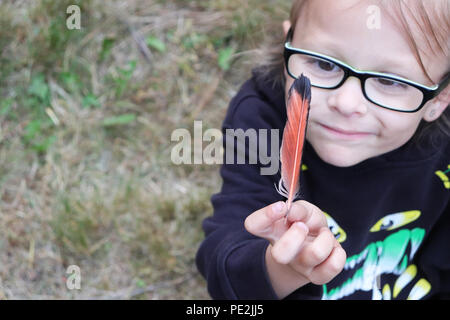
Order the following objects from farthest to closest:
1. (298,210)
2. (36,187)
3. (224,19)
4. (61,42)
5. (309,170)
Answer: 1. (224,19)
2. (61,42)
3. (36,187)
4. (309,170)
5. (298,210)

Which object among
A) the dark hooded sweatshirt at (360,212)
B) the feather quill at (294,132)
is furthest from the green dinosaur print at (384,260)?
the feather quill at (294,132)

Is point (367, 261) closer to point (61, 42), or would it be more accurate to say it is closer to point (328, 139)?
point (328, 139)

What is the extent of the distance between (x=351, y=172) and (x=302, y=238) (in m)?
0.63

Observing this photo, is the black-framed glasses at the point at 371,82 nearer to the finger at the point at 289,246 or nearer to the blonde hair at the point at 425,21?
the blonde hair at the point at 425,21

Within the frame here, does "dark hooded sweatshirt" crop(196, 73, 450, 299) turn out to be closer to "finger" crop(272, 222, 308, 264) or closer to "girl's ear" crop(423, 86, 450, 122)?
"girl's ear" crop(423, 86, 450, 122)

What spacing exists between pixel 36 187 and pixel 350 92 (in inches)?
56.2

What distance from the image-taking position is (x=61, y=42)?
2385mm

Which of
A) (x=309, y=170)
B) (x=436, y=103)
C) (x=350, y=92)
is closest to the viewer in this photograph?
(x=350, y=92)

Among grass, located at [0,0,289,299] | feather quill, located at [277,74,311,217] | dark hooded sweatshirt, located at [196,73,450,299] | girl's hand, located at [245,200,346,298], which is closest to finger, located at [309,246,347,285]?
girl's hand, located at [245,200,346,298]

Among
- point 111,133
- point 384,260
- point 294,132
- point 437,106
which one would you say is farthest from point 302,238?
point 111,133

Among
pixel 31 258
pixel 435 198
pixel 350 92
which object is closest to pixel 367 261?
pixel 435 198

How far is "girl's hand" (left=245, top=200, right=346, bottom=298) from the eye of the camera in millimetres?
1032

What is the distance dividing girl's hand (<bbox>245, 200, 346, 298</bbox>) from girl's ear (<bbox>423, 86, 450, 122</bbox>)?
59 cm

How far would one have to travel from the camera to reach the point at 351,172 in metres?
1.61
